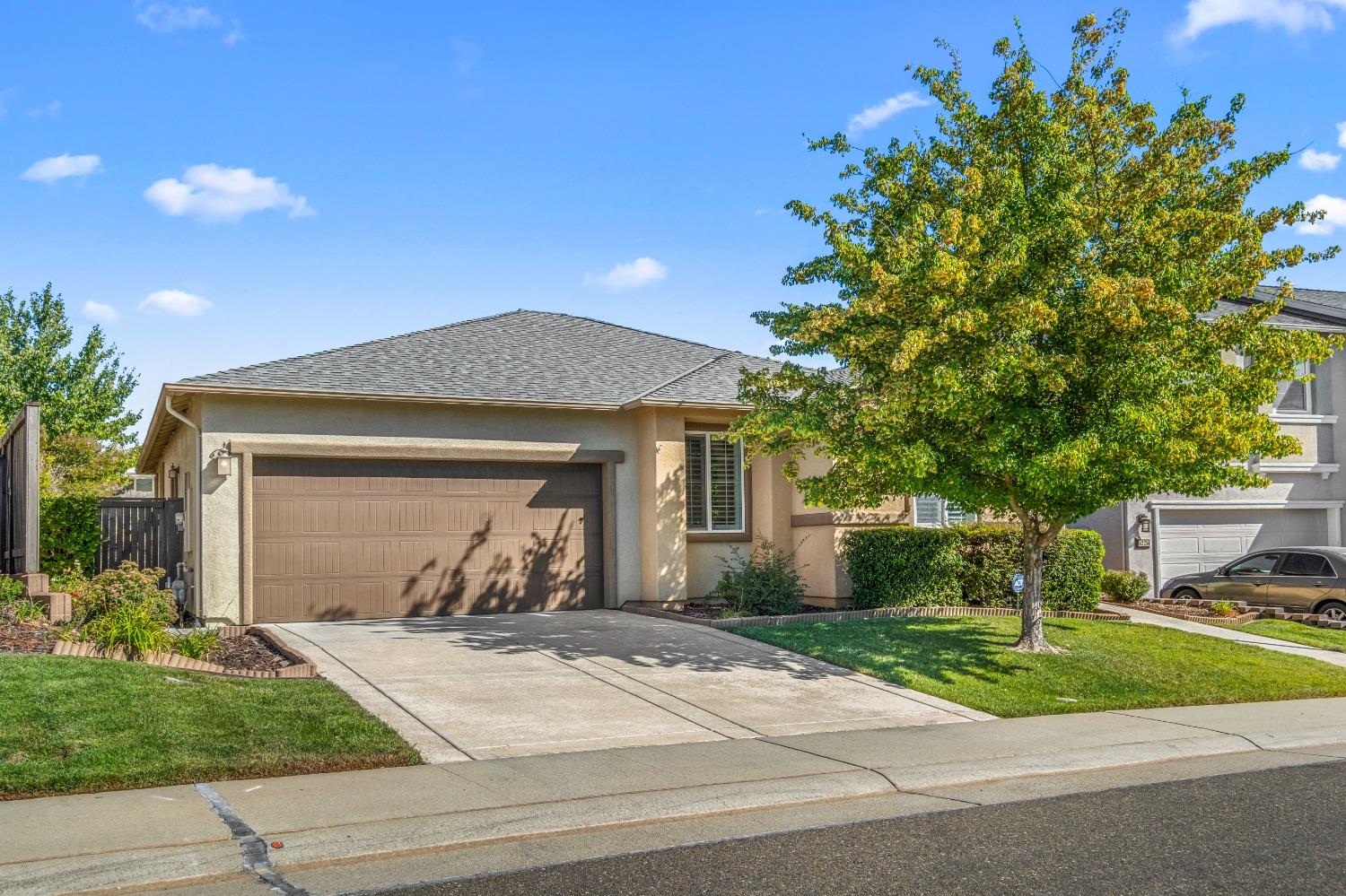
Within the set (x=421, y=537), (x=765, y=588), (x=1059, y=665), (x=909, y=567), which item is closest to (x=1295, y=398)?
(x=909, y=567)

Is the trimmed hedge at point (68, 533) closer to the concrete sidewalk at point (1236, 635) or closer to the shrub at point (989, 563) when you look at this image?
the shrub at point (989, 563)

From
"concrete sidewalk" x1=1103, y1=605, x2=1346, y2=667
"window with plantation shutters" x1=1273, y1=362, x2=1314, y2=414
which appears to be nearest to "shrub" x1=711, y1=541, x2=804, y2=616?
"concrete sidewalk" x1=1103, y1=605, x2=1346, y2=667

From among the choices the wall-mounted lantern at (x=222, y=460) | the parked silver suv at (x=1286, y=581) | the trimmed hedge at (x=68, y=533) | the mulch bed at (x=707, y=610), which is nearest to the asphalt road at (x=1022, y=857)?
the mulch bed at (x=707, y=610)

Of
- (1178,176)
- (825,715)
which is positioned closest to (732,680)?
(825,715)

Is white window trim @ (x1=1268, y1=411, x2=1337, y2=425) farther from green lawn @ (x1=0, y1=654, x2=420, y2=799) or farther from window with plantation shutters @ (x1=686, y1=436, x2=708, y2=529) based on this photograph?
green lawn @ (x1=0, y1=654, x2=420, y2=799)

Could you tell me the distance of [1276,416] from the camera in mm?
23219

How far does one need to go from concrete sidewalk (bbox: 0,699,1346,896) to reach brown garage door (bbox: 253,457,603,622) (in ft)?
26.9

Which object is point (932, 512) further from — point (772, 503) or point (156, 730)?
point (156, 730)

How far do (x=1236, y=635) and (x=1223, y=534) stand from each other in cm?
697

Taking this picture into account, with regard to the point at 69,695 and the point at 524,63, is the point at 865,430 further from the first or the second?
the point at 69,695

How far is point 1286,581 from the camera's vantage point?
19594 mm

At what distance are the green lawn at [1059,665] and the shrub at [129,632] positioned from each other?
23.3 ft

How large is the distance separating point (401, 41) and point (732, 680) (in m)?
9.00

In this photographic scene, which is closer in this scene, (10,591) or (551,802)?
(551,802)
